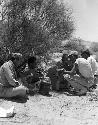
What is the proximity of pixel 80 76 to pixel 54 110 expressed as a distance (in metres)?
2.38

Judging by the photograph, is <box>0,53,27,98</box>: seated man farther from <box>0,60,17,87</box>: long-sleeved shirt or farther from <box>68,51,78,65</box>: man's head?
<box>68,51,78,65</box>: man's head

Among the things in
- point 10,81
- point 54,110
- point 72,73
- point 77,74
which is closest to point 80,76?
point 77,74

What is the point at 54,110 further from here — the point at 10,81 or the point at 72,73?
the point at 72,73

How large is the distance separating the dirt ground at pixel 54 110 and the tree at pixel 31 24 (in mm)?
3229

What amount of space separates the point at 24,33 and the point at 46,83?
11.2 ft

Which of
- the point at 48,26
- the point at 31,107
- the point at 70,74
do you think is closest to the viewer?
the point at 31,107

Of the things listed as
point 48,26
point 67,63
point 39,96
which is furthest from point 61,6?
point 39,96

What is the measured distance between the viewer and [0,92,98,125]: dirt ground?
6.76 metres

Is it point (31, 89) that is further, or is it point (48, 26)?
point (48, 26)

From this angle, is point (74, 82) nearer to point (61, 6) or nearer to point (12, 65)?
point (12, 65)

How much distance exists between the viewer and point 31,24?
12102 mm

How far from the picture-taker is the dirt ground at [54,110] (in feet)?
22.2

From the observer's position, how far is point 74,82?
9883 millimetres

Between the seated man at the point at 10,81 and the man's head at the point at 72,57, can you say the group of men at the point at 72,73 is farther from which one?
the seated man at the point at 10,81
